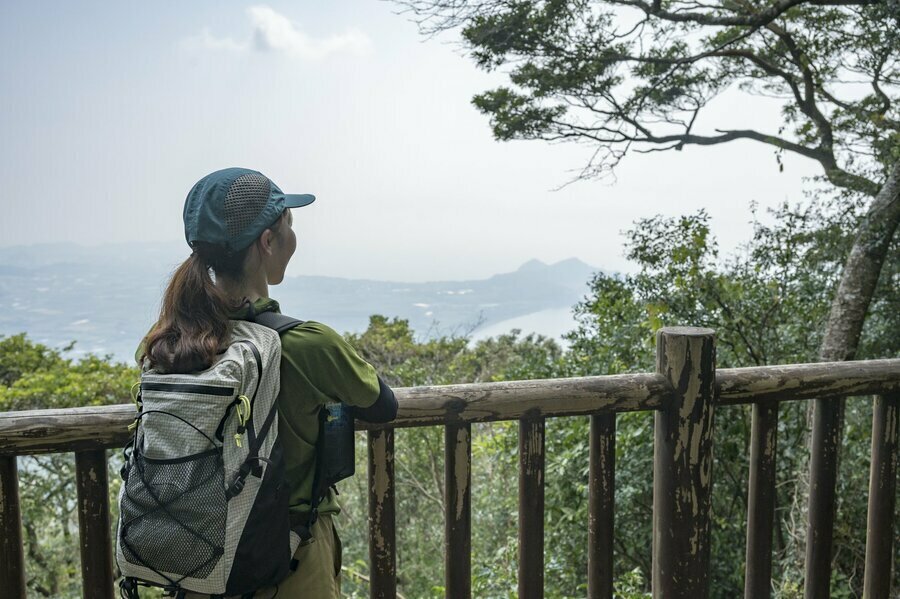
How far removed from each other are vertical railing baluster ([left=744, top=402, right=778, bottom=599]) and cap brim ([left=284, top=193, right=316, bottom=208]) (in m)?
1.14

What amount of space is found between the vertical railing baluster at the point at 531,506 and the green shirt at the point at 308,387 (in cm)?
47

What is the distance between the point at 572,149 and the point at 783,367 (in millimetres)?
5954

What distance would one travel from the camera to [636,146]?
23.7 ft

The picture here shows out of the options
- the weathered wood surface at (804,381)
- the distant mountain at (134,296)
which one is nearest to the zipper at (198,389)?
the weathered wood surface at (804,381)

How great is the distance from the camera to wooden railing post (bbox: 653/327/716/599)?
1.59m

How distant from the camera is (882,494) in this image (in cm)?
184

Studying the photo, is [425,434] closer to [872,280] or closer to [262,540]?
[872,280]

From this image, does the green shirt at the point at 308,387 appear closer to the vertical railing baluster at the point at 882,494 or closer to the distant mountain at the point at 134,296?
the vertical railing baluster at the point at 882,494

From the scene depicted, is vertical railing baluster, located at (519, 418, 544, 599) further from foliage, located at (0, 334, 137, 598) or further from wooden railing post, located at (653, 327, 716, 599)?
foliage, located at (0, 334, 137, 598)

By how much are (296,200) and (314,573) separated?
68 cm

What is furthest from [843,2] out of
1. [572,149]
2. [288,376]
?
[288,376]

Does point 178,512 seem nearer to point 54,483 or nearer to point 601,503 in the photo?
point 601,503

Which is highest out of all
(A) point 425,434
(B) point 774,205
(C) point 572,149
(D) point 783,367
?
(C) point 572,149

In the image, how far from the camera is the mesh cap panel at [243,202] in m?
1.21
